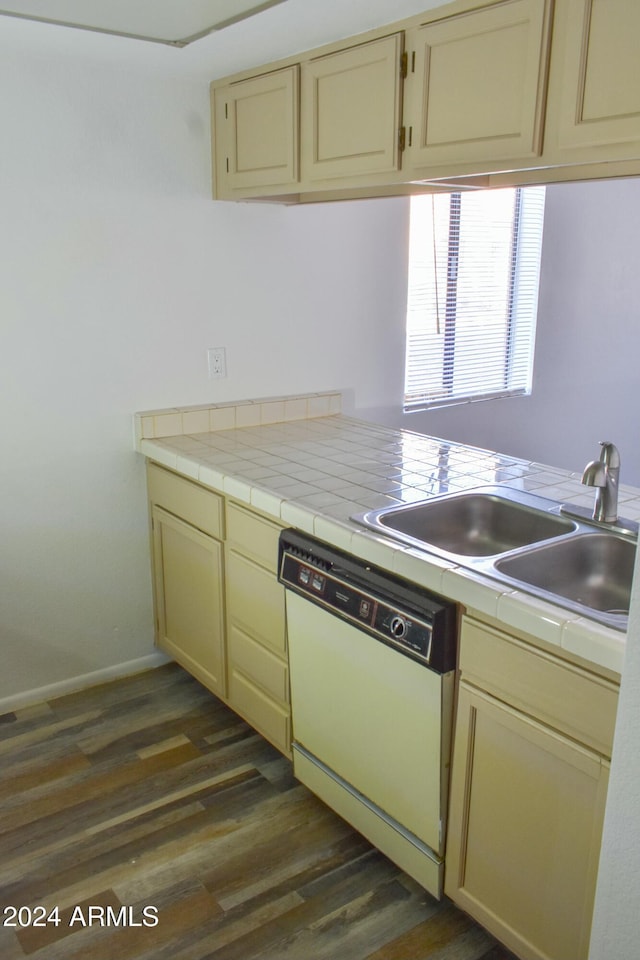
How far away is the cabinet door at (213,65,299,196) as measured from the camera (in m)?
2.36

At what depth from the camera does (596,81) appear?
62.1 inches

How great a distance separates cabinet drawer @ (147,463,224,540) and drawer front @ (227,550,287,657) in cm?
13

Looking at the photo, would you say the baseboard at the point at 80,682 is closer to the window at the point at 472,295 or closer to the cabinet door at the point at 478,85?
the window at the point at 472,295

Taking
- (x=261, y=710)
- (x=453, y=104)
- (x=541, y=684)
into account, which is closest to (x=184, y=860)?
(x=261, y=710)

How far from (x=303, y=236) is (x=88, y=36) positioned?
3.42ft

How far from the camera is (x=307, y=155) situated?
2.32 meters

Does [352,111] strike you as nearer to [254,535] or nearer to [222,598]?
[254,535]

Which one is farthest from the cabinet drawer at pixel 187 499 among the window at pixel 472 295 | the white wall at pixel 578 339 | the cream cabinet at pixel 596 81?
the white wall at pixel 578 339

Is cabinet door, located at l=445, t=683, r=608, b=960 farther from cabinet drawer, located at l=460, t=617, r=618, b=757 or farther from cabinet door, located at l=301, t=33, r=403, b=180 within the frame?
cabinet door, located at l=301, t=33, r=403, b=180

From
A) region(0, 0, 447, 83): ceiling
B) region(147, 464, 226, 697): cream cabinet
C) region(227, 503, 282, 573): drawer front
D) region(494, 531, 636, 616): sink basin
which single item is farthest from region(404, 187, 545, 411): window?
region(494, 531, 636, 616): sink basin

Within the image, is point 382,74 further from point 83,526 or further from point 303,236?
point 83,526

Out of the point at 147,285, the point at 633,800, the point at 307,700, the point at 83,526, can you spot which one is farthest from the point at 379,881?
the point at 147,285

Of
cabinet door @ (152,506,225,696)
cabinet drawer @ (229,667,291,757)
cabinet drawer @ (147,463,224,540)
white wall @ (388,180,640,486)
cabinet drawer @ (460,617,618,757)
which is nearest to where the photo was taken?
cabinet drawer @ (460,617,618,757)

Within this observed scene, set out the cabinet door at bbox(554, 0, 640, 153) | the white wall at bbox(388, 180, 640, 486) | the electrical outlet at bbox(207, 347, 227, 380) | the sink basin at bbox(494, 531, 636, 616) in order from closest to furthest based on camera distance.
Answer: the cabinet door at bbox(554, 0, 640, 153) → the sink basin at bbox(494, 531, 636, 616) → the electrical outlet at bbox(207, 347, 227, 380) → the white wall at bbox(388, 180, 640, 486)
